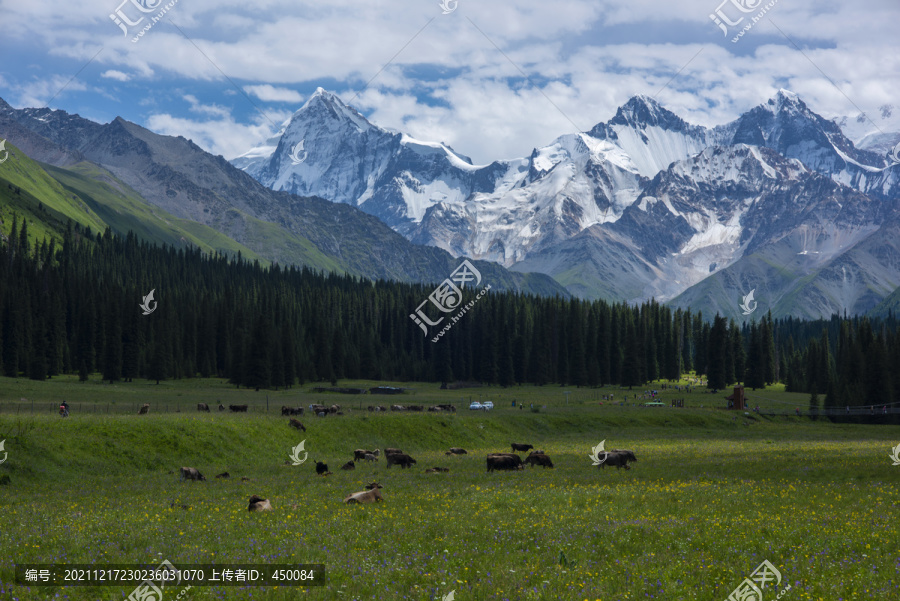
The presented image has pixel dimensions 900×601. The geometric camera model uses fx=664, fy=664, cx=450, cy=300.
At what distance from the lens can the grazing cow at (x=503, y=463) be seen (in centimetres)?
3953

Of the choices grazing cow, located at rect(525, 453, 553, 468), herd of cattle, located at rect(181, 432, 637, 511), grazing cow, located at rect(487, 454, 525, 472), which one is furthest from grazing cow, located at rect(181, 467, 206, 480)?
grazing cow, located at rect(525, 453, 553, 468)

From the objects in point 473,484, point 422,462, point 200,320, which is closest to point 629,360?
point 200,320

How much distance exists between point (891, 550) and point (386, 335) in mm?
177959

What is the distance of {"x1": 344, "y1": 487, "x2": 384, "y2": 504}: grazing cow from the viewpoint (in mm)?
26750

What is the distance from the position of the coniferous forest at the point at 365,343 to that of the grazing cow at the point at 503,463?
89.7 m

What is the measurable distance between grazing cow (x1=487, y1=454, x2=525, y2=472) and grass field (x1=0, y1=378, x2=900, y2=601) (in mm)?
1318

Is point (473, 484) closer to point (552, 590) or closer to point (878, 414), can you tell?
point (552, 590)

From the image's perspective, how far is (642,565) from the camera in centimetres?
1695

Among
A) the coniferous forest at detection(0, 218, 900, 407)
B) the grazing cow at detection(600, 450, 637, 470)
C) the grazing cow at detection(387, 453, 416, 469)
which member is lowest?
the grazing cow at detection(387, 453, 416, 469)

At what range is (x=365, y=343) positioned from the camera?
561 ft

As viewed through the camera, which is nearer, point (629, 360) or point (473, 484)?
point (473, 484)

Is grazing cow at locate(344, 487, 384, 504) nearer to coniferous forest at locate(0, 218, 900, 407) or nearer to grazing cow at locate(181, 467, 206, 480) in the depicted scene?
grazing cow at locate(181, 467, 206, 480)

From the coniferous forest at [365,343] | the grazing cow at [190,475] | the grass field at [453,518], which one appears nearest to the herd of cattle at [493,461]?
the grazing cow at [190,475]

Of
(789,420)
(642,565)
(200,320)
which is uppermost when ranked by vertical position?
(200,320)
